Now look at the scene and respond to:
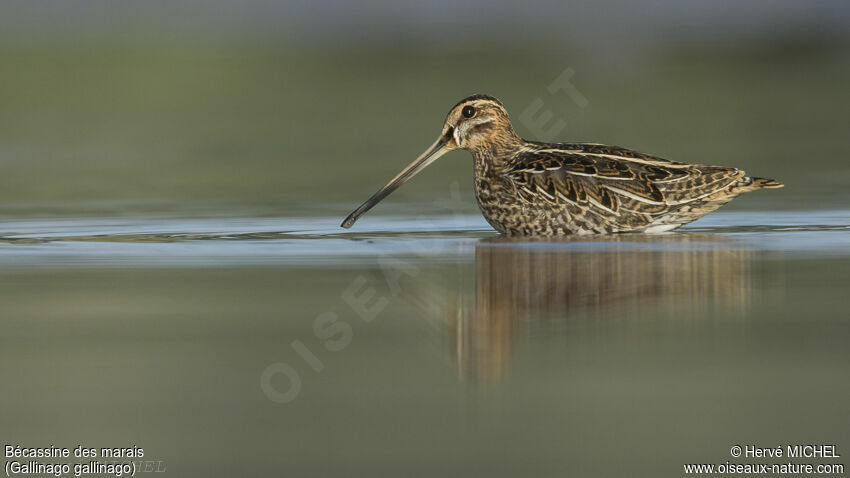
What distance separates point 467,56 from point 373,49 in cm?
260

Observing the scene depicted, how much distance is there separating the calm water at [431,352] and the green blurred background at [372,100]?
179 inches

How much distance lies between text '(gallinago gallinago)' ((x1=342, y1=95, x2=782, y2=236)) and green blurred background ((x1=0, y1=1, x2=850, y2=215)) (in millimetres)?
2139

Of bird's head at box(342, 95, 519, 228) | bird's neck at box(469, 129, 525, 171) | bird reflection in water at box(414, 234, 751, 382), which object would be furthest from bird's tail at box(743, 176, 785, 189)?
bird's head at box(342, 95, 519, 228)

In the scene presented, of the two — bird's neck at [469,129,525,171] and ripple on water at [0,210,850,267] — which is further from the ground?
bird's neck at [469,129,525,171]

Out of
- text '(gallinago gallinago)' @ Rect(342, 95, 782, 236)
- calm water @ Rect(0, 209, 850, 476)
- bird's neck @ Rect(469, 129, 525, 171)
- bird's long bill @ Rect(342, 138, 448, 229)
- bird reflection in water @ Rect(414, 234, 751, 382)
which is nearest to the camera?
calm water @ Rect(0, 209, 850, 476)

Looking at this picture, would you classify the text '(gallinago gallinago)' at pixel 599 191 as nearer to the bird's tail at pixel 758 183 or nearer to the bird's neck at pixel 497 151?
the bird's tail at pixel 758 183

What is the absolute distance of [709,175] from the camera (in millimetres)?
12570

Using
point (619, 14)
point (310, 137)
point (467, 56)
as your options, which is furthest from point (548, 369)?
point (619, 14)

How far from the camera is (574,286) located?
926cm

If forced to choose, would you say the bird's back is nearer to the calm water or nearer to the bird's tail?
the bird's tail

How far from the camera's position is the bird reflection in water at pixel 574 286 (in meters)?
7.95

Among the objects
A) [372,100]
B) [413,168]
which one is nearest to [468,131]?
[413,168]

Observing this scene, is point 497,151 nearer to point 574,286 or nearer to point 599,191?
point 599,191

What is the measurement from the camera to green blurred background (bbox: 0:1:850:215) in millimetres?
18266
